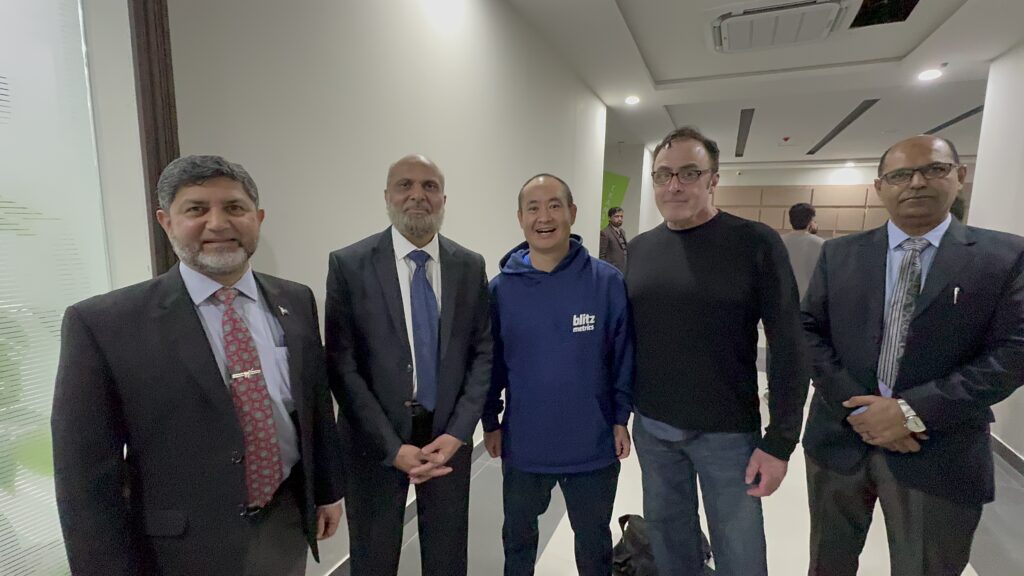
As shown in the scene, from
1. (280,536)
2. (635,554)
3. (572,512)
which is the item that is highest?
(280,536)

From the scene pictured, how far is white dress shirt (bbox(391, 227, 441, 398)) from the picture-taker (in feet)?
4.68

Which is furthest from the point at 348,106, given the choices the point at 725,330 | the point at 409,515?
the point at 409,515

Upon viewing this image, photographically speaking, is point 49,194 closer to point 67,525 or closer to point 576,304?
point 67,525

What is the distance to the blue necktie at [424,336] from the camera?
143cm

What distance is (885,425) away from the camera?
1.32 meters

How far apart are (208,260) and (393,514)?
94 cm

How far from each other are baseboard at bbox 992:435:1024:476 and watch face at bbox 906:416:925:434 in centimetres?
277

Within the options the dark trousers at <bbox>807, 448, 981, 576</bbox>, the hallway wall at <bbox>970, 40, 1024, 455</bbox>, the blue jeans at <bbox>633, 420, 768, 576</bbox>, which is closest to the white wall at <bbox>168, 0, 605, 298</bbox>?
the blue jeans at <bbox>633, 420, 768, 576</bbox>

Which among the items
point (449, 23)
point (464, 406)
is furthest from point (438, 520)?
point (449, 23)

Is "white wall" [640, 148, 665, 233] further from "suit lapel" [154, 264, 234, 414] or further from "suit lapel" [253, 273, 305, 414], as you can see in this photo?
"suit lapel" [154, 264, 234, 414]

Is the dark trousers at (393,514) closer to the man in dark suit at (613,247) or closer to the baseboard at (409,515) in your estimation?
the baseboard at (409,515)

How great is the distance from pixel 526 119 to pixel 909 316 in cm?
265

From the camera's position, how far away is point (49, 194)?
1.10m

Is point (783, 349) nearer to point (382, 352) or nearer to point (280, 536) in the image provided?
point (382, 352)
